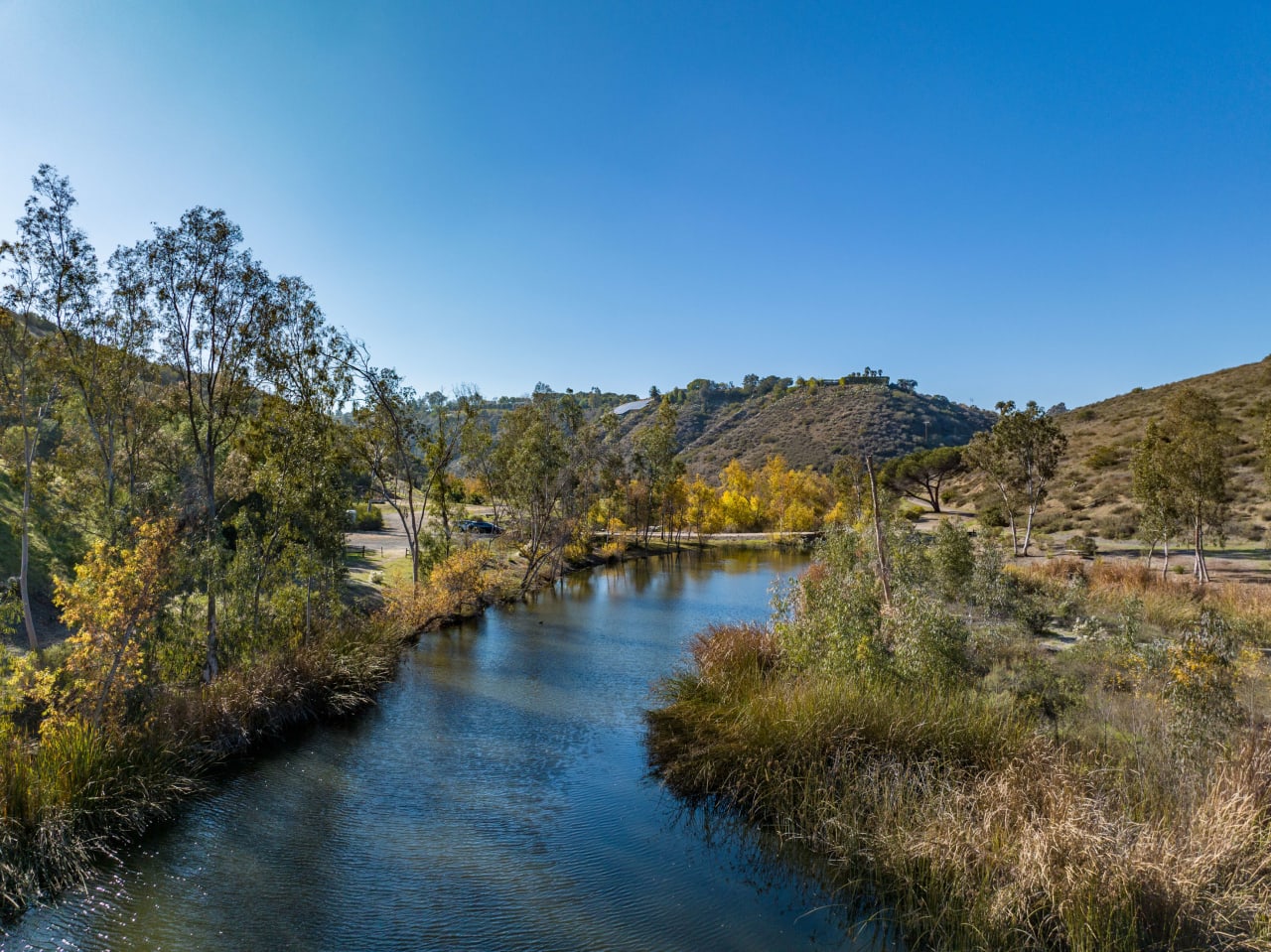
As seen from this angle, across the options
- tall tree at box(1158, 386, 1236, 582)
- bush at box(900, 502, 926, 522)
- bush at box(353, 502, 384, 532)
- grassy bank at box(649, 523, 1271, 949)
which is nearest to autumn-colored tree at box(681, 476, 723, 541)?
bush at box(900, 502, 926, 522)

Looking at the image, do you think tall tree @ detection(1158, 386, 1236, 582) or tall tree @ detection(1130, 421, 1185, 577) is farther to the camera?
tall tree @ detection(1130, 421, 1185, 577)

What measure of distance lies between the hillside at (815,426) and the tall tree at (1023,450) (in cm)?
4673

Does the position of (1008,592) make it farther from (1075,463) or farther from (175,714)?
(1075,463)

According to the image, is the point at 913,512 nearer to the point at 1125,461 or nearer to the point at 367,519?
the point at 1125,461

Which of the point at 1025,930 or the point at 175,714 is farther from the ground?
the point at 175,714

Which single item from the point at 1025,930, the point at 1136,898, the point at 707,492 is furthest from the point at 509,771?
the point at 707,492

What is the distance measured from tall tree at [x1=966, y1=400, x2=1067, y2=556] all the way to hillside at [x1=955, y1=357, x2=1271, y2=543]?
4844 mm

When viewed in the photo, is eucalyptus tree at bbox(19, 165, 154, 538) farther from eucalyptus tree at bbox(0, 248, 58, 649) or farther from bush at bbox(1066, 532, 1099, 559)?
bush at bbox(1066, 532, 1099, 559)

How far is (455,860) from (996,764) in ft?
25.6

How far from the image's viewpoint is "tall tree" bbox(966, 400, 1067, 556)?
39.5 metres

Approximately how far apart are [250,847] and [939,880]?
9.38 metres

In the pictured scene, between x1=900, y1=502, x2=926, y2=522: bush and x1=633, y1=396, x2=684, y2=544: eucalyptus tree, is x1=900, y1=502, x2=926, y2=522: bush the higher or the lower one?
the lower one

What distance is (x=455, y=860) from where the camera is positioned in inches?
380

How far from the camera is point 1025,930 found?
7.01 metres
